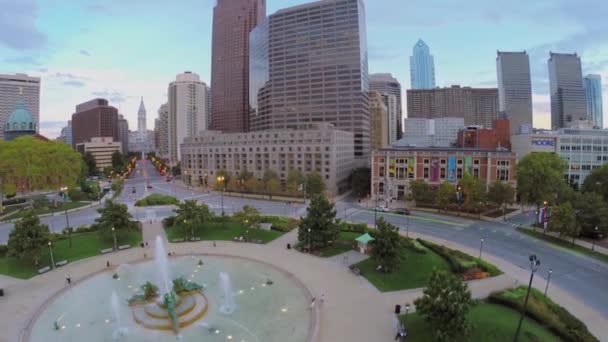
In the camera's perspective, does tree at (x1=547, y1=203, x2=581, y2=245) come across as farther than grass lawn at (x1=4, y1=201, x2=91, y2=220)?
No

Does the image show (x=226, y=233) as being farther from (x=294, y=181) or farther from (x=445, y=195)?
(x=445, y=195)

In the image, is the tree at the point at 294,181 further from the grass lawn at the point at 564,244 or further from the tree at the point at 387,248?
the tree at the point at 387,248

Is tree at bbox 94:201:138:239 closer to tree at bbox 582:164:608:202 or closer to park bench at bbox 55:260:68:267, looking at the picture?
park bench at bbox 55:260:68:267

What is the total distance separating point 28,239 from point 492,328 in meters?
43.0

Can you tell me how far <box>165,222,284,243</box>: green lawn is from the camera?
45656 millimetres

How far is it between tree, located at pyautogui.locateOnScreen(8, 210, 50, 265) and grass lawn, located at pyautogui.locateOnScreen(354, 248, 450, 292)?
33.4 m

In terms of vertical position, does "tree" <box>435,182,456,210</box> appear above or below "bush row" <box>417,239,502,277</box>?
above

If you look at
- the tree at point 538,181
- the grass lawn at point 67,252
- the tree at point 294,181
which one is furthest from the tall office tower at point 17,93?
the tree at point 538,181

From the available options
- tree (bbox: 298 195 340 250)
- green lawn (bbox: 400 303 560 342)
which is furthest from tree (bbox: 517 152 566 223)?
green lawn (bbox: 400 303 560 342)

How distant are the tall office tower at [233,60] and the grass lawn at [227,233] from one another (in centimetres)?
13815

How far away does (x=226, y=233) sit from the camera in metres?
47.2

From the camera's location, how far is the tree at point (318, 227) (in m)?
39.2

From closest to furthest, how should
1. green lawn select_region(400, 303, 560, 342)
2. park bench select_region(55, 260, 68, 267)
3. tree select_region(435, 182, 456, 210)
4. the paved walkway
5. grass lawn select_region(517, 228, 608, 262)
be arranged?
green lawn select_region(400, 303, 560, 342) < the paved walkway < park bench select_region(55, 260, 68, 267) < grass lawn select_region(517, 228, 608, 262) < tree select_region(435, 182, 456, 210)

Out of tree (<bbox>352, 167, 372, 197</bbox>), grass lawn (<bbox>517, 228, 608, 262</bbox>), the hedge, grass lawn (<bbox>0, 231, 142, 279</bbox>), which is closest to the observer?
the hedge
